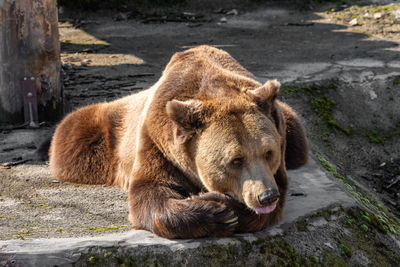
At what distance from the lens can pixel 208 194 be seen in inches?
133

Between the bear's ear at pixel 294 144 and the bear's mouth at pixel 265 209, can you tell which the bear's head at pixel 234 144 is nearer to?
the bear's mouth at pixel 265 209

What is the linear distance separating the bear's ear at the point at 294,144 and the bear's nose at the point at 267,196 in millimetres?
1494

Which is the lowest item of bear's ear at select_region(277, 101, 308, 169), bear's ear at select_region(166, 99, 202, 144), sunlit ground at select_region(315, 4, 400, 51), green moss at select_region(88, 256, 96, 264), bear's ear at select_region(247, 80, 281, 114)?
green moss at select_region(88, 256, 96, 264)

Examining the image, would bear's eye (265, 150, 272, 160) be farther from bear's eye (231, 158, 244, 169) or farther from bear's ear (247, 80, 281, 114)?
bear's ear (247, 80, 281, 114)

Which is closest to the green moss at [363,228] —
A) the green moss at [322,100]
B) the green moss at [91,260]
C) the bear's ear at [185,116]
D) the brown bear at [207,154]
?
the brown bear at [207,154]

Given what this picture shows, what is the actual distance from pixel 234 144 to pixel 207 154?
0.18m

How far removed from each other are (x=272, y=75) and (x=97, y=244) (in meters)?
4.97

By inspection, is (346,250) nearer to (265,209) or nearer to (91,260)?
(265,209)

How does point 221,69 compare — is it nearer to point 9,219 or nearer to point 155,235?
point 155,235

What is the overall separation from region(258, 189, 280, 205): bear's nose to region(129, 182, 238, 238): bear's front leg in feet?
0.79

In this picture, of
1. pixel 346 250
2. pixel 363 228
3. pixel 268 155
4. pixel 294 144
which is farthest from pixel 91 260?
pixel 294 144

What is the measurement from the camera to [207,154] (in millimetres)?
3336

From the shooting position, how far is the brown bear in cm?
328

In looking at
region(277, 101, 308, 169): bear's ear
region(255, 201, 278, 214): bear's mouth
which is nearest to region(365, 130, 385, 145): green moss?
region(277, 101, 308, 169): bear's ear
